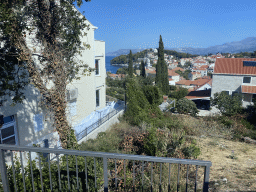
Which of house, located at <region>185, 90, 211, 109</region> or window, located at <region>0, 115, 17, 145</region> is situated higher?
window, located at <region>0, 115, 17, 145</region>

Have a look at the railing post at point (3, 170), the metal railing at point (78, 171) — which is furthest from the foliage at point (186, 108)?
the railing post at point (3, 170)

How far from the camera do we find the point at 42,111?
902 cm

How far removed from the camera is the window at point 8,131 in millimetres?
7590

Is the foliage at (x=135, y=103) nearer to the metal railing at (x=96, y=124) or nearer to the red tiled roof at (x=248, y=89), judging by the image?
the metal railing at (x=96, y=124)

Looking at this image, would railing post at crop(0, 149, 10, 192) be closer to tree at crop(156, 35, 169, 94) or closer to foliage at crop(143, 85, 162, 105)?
foliage at crop(143, 85, 162, 105)

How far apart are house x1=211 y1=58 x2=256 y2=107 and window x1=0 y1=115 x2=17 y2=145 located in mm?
26026

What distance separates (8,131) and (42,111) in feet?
5.28

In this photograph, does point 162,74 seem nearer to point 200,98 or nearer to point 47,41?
point 200,98

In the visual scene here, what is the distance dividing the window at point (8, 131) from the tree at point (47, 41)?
10.2ft

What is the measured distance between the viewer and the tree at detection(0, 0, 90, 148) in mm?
4621

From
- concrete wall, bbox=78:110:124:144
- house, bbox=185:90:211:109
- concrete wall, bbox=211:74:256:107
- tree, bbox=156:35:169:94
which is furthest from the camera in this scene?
tree, bbox=156:35:169:94

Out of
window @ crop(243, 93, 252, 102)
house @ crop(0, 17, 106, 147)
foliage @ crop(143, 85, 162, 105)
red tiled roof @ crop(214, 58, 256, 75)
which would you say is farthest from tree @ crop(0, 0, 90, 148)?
red tiled roof @ crop(214, 58, 256, 75)

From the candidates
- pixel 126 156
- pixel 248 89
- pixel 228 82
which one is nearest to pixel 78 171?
pixel 126 156

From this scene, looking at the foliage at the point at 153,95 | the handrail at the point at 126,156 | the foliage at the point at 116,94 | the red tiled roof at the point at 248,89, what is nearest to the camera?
the handrail at the point at 126,156
